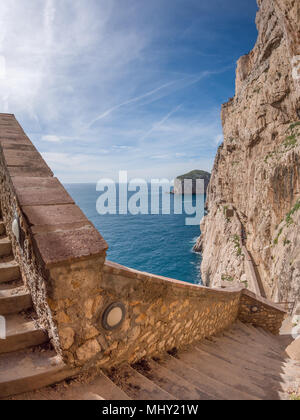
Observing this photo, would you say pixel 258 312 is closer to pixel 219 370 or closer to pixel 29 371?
pixel 219 370

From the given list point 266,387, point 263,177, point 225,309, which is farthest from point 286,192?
point 266,387

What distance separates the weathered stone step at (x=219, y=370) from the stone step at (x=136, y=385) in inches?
48.1

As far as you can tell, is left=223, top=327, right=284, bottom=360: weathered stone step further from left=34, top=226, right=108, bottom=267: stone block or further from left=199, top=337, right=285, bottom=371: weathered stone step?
left=34, top=226, right=108, bottom=267: stone block

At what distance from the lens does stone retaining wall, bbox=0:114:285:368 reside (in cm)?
187

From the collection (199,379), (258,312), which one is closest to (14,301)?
(199,379)

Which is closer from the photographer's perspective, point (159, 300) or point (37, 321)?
point (37, 321)

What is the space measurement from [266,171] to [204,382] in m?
20.8

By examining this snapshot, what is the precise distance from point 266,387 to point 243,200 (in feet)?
85.2

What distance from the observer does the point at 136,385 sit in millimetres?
2258

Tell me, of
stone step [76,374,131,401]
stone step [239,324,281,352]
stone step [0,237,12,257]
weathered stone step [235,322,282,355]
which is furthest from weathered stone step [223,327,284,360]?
stone step [0,237,12,257]

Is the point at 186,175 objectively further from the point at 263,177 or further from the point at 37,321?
the point at 37,321

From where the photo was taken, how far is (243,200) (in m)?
26.8

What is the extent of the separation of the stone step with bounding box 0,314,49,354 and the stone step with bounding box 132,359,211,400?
3.86ft

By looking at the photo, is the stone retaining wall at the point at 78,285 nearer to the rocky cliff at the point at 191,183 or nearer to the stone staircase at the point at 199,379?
the stone staircase at the point at 199,379
